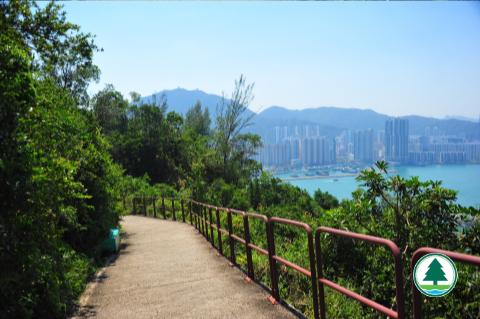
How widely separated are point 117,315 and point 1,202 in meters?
2.10

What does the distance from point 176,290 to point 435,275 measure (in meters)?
4.93

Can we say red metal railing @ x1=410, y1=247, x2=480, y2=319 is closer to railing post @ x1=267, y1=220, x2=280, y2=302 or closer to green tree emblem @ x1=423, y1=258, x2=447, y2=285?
green tree emblem @ x1=423, y1=258, x2=447, y2=285

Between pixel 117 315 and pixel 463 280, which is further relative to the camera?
pixel 117 315

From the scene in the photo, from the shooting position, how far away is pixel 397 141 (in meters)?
79.9

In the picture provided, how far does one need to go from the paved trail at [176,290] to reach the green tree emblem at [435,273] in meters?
2.79

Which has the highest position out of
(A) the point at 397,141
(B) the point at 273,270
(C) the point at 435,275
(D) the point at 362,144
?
(A) the point at 397,141

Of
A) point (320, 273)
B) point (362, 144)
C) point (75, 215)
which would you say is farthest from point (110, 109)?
point (362, 144)

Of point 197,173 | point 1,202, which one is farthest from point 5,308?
point 197,173

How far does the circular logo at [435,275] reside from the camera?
2730mm

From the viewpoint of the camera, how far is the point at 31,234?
5.23 meters

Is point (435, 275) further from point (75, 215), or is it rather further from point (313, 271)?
point (75, 215)

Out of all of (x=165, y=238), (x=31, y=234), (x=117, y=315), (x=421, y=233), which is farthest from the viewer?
(x=165, y=238)

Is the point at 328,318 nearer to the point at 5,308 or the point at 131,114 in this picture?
the point at 5,308

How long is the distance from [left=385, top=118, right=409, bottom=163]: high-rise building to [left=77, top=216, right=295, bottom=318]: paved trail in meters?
62.2
